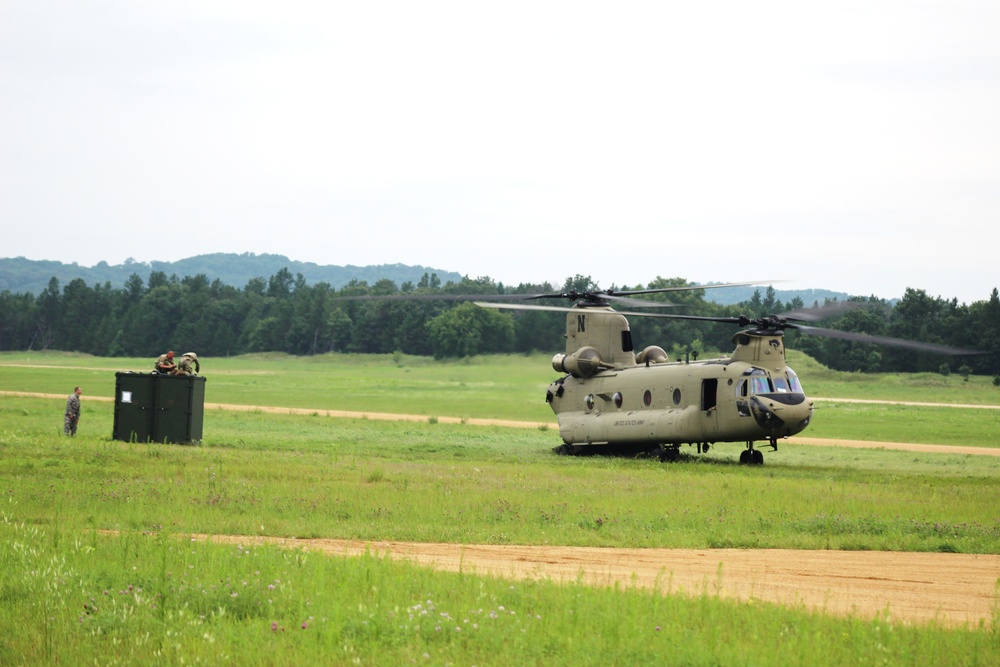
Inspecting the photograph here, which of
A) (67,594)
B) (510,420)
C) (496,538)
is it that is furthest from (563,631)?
(510,420)

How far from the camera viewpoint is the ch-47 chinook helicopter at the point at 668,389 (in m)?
31.3

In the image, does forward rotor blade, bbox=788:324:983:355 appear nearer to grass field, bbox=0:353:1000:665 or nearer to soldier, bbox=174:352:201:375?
grass field, bbox=0:353:1000:665

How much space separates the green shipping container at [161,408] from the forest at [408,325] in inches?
292

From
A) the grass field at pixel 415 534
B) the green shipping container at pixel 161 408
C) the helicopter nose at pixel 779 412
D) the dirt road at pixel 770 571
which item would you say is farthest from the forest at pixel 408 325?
the dirt road at pixel 770 571

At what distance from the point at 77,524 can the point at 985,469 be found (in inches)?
986

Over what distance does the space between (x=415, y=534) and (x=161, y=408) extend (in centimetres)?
1700

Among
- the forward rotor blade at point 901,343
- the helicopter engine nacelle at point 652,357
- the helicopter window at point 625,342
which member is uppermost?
the forward rotor blade at point 901,343

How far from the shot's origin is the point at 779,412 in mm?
30938

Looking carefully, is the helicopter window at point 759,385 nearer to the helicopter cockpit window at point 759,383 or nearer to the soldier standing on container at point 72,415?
the helicopter cockpit window at point 759,383

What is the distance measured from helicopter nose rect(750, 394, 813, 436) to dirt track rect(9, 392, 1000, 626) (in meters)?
13.4

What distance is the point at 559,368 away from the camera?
1506 inches

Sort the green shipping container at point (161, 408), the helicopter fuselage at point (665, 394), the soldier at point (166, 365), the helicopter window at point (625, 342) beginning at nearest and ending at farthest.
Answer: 1. the helicopter fuselage at point (665, 394)
2. the green shipping container at point (161, 408)
3. the soldier at point (166, 365)
4. the helicopter window at point (625, 342)

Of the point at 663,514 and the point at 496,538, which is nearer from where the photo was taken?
the point at 496,538

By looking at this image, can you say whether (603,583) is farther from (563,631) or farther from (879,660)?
(879,660)
